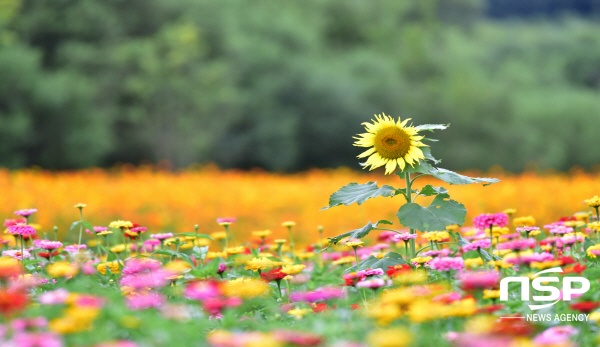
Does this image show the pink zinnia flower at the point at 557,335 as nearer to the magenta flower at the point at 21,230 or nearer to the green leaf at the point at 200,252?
the green leaf at the point at 200,252

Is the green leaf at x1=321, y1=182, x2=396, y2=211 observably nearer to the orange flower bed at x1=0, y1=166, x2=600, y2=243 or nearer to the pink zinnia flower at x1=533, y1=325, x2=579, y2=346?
the pink zinnia flower at x1=533, y1=325, x2=579, y2=346

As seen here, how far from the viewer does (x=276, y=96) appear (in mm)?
15188

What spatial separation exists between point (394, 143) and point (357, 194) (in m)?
0.25

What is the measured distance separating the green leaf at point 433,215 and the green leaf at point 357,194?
108 millimetres

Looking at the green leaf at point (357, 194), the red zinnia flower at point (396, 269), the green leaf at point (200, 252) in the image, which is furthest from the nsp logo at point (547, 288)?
the green leaf at point (200, 252)

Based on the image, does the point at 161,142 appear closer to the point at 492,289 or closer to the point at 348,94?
the point at 348,94

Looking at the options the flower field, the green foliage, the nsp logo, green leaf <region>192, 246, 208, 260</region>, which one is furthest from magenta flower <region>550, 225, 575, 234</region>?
the green foliage

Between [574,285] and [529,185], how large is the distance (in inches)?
212

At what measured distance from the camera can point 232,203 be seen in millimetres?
5711

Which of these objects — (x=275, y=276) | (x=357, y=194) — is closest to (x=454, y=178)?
(x=357, y=194)

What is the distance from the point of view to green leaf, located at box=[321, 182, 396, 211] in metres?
2.04

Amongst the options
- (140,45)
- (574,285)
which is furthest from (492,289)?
(140,45)

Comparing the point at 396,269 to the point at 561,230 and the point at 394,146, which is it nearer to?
the point at 394,146

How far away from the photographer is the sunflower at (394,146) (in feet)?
6.86
